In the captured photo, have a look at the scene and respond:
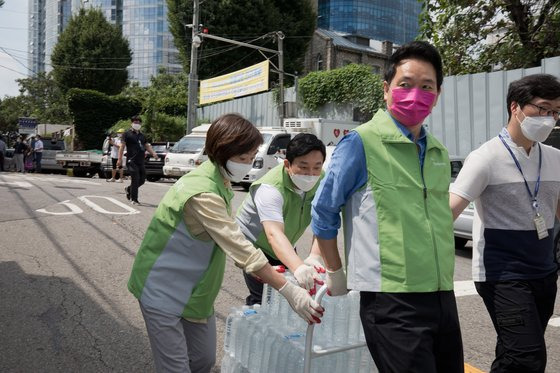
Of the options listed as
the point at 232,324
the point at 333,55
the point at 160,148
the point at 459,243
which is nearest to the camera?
the point at 232,324

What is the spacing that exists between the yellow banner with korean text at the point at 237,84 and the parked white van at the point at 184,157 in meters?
9.42

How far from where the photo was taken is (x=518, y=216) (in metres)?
3.06

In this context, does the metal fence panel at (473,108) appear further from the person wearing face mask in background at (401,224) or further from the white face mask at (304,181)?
the person wearing face mask in background at (401,224)

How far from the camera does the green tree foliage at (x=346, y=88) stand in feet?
79.8

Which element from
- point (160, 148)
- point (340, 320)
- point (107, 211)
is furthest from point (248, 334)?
point (160, 148)

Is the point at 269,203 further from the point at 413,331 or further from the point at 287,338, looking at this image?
the point at 413,331

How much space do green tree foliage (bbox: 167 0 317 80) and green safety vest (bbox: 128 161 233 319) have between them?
1386 inches

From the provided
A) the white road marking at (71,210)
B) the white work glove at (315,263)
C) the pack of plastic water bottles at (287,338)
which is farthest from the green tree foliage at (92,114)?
the pack of plastic water bottles at (287,338)

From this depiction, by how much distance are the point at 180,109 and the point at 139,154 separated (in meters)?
27.7

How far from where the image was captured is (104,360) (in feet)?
13.7

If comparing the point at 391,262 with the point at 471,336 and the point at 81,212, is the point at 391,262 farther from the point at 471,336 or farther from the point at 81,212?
the point at 81,212

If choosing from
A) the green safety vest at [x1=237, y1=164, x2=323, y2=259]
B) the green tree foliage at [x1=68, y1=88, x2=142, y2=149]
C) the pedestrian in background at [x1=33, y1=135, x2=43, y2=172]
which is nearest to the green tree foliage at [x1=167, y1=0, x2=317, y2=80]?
the green tree foliage at [x1=68, y1=88, x2=142, y2=149]

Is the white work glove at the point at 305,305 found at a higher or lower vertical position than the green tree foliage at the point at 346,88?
lower

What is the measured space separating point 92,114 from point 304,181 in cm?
3798
